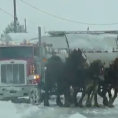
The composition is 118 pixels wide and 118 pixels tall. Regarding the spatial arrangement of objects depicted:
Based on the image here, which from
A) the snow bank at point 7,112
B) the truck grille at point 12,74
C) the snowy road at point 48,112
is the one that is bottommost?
the snowy road at point 48,112

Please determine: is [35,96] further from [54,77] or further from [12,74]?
[12,74]

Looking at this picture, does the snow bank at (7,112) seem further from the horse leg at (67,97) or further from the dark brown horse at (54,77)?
the horse leg at (67,97)

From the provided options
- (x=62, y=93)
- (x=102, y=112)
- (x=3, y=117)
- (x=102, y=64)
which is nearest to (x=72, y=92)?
(x=62, y=93)

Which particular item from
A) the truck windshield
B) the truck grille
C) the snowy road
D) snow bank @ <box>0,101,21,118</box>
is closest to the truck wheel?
the truck grille

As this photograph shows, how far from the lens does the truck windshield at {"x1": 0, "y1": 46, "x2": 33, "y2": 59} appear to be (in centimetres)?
2334

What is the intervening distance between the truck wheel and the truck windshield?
60.2 inches

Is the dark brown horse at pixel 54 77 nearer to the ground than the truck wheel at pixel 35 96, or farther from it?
farther from it

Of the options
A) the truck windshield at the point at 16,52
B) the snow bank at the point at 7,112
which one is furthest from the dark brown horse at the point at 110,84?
the snow bank at the point at 7,112

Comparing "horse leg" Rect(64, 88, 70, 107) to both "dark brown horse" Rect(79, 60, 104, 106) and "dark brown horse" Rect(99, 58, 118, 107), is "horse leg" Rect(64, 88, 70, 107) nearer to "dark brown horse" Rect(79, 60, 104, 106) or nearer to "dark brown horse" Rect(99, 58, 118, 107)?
"dark brown horse" Rect(79, 60, 104, 106)

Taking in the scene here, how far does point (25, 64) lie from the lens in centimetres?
2325

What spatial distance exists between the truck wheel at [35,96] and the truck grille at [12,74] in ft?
2.38

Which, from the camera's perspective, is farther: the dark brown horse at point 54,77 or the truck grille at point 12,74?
the truck grille at point 12,74

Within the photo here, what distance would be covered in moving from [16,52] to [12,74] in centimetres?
94

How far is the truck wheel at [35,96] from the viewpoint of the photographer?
899 inches
